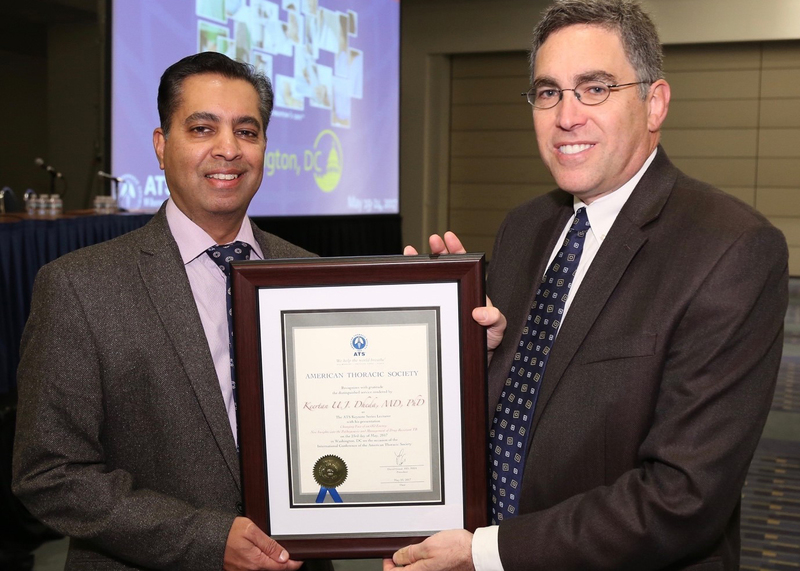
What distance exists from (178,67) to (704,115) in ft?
30.6

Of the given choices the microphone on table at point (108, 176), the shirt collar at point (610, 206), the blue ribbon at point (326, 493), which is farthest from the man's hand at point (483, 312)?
the microphone on table at point (108, 176)

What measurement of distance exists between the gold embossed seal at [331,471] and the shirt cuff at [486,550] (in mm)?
240

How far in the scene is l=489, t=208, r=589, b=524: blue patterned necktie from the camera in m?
1.39

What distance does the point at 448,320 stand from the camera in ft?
4.26

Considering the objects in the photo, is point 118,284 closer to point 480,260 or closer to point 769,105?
point 480,260

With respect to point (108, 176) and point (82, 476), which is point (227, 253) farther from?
point (108, 176)

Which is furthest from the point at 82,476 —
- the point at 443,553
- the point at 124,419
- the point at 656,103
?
the point at 656,103

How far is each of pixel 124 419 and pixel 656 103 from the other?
3.61 feet

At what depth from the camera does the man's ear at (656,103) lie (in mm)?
1431

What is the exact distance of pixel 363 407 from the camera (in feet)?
4.32

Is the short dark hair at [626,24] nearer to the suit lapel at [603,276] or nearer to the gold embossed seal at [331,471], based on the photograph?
the suit lapel at [603,276]

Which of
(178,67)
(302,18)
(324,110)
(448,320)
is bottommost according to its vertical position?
(448,320)

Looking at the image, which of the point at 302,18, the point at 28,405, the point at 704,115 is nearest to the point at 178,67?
the point at 28,405

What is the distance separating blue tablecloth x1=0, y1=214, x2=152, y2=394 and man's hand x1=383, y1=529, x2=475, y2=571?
241 centimetres
